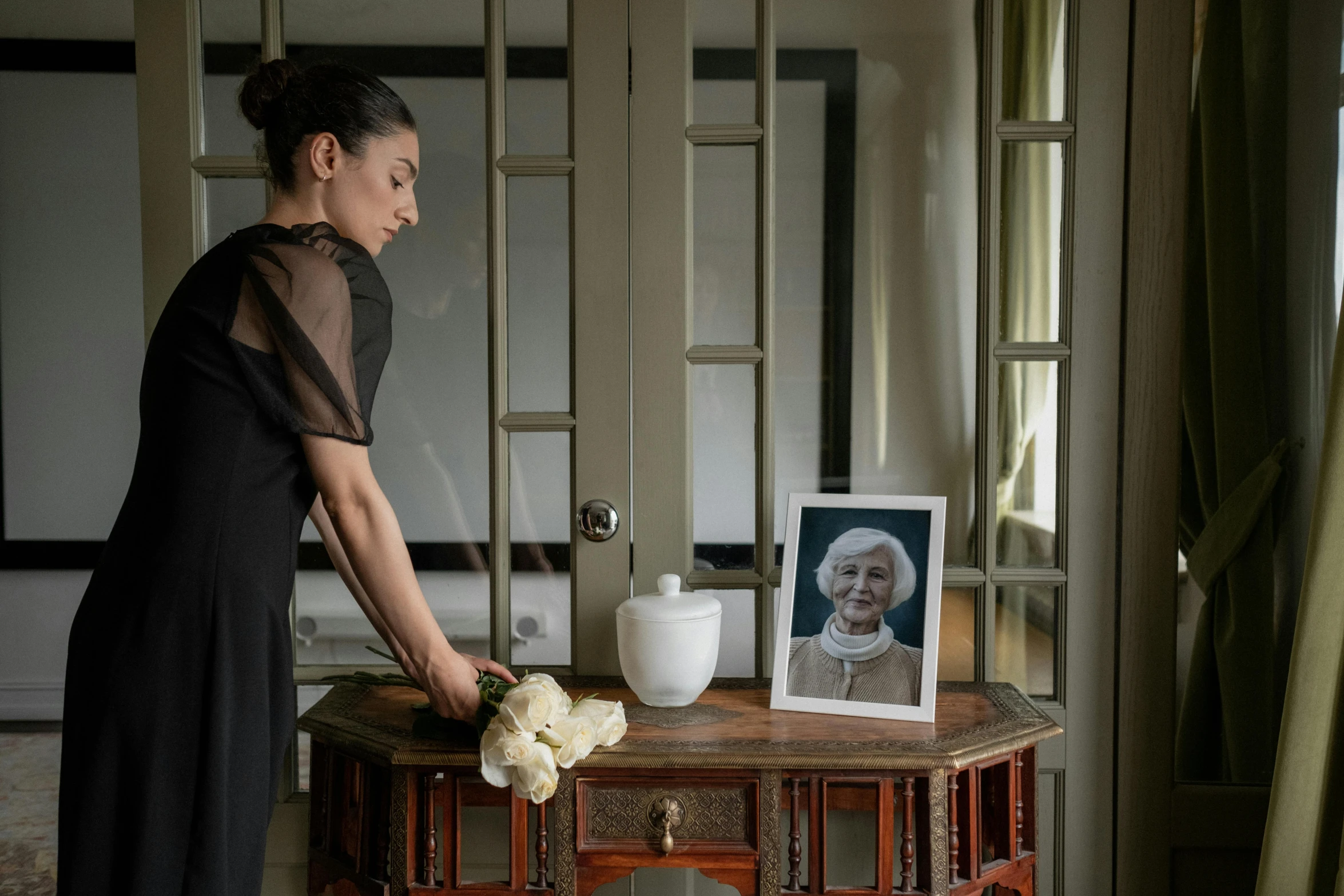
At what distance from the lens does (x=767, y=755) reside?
146 cm

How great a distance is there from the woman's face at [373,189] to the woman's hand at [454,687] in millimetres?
642

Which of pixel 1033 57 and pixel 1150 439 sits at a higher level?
pixel 1033 57

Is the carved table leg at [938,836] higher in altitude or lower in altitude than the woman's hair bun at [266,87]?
lower

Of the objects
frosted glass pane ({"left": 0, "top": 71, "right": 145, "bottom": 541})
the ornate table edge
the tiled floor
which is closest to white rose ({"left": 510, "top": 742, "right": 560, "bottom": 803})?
the ornate table edge

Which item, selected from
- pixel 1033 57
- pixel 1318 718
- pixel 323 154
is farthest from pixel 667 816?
pixel 1033 57

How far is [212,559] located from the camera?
4.17 feet

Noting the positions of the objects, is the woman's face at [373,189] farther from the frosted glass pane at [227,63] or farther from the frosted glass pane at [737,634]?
the frosted glass pane at [737,634]

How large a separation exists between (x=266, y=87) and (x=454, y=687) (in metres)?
0.94

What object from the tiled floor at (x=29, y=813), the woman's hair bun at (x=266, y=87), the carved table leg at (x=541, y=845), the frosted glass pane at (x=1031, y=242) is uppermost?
the woman's hair bun at (x=266, y=87)

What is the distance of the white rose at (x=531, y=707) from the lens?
1.35 m

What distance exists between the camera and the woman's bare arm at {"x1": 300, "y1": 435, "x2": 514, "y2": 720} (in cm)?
130

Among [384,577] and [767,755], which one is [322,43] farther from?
[767,755]

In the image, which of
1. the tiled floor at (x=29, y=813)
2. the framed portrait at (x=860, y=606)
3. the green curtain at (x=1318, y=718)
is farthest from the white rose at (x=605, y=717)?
the tiled floor at (x=29, y=813)

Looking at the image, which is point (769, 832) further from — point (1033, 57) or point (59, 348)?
point (59, 348)
